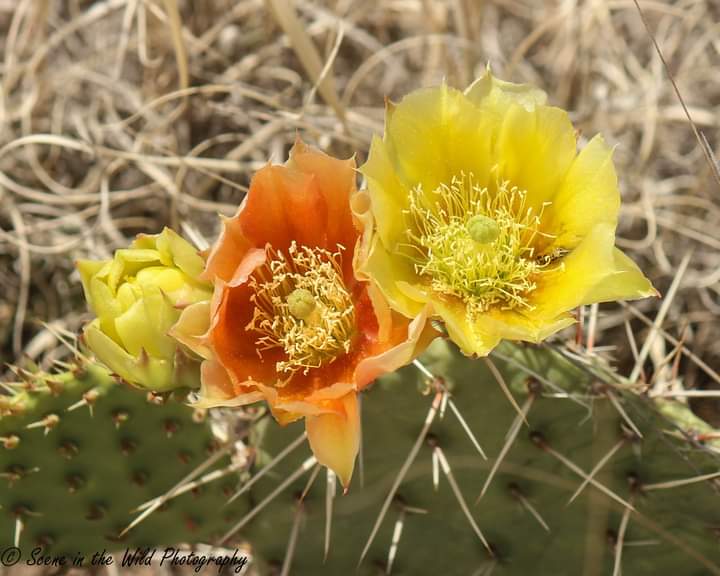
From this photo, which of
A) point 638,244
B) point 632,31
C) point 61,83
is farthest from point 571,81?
point 61,83

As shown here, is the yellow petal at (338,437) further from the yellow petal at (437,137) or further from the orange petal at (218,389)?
the yellow petal at (437,137)

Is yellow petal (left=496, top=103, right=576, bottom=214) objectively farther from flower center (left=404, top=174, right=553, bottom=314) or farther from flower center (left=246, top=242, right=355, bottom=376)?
flower center (left=246, top=242, right=355, bottom=376)

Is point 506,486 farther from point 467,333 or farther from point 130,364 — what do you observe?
point 130,364

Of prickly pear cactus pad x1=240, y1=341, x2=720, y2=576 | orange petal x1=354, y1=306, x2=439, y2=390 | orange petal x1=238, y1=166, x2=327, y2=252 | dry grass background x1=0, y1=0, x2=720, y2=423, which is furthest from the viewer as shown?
dry grass background x1=0, y1=0, x2=720, y2=423

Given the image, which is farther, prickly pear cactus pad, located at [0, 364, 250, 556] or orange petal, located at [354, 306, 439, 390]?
prickly pear cactus pad, located at [0, 364, 250, 556]

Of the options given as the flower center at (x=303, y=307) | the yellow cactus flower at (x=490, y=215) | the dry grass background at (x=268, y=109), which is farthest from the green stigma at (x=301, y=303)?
the dry grass background at (x=268, y=109)

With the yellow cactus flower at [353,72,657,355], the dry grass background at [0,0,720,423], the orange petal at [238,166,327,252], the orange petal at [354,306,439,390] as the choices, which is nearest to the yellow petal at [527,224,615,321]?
the yellow cactus flower at [353,72,657,355]

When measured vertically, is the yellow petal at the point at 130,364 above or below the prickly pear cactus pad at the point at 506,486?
above
